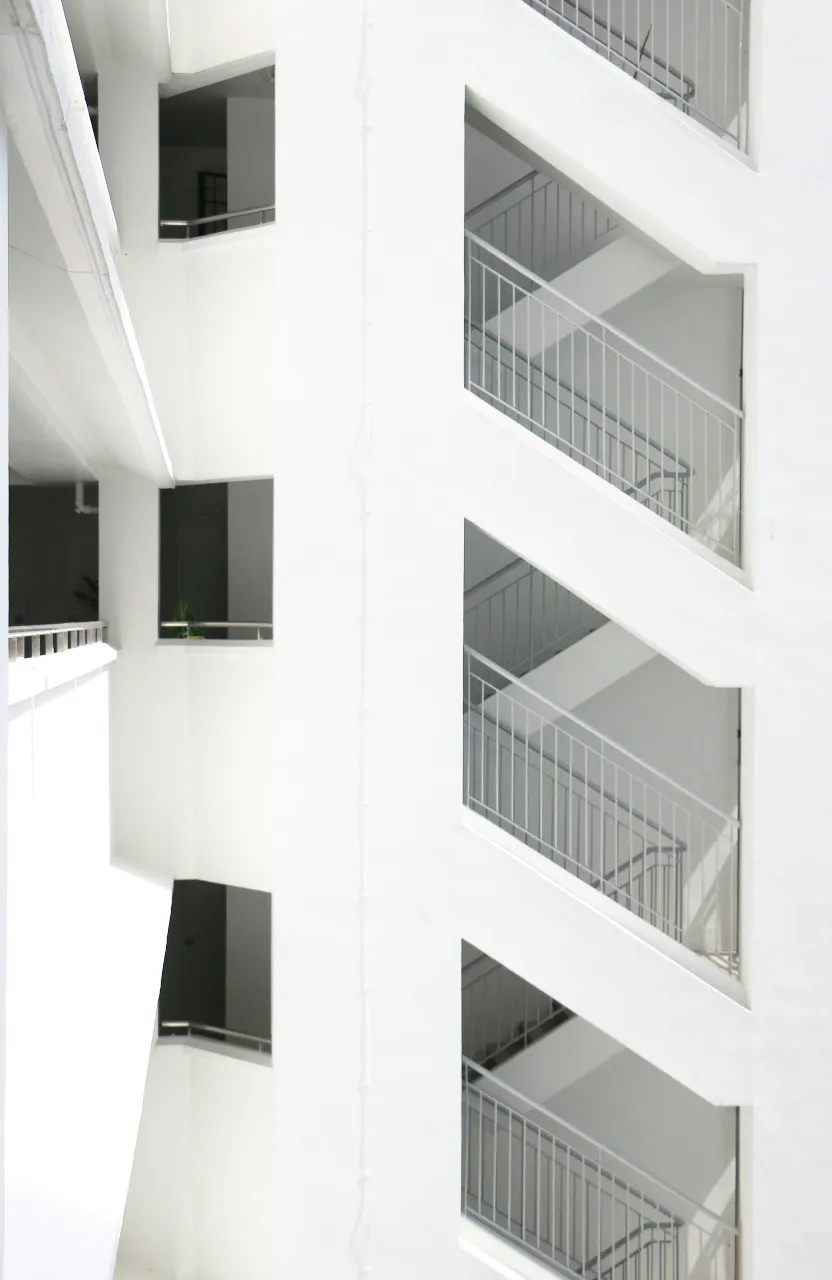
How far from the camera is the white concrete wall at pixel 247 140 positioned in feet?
37.0

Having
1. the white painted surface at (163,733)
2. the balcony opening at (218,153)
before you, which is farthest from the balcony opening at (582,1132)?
the balcony opening at (218,153)

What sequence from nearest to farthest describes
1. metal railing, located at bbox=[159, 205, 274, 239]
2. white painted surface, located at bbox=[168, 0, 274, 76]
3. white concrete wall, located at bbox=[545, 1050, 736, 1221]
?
white painted surface, located at bbox=[168, 0, 274, 76]
white concrete wall, located at bbox=[545, 1050, 736, 1221]
metal railing, located at bbox=[159, 205, 274, 239]

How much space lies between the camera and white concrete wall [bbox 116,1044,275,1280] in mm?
10258

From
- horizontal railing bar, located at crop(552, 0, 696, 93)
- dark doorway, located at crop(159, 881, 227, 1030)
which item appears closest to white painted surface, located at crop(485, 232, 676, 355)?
horizontal railing bar, located at crop(552, 0, 696, 93)

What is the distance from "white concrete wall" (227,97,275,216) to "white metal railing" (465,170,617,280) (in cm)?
256

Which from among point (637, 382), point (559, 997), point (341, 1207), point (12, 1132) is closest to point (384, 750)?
point (559, 997)

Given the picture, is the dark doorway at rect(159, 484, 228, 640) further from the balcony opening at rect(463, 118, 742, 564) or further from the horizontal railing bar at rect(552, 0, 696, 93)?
the horizontal railing bar at rect(552, 0, 696, 93)

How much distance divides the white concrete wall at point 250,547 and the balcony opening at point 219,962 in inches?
127

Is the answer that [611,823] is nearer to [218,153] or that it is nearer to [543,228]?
[543,228]

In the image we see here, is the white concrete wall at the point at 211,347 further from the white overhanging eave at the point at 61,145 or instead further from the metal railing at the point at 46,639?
the white overhanging eave at the point at 61,145

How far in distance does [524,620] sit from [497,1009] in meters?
3.90

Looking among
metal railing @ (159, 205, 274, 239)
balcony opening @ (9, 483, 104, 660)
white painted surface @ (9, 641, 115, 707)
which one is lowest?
white painted surface @ (9, 641, 115, 707)

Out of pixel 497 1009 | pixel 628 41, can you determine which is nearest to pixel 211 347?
pixel 628 41

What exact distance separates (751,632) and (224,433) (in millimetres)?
5190
